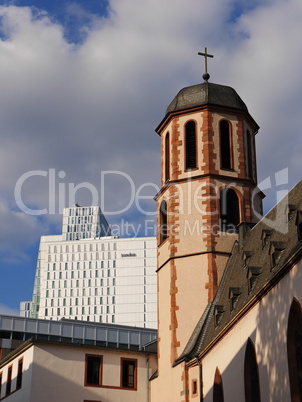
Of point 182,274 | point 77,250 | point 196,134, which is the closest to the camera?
point 182,274

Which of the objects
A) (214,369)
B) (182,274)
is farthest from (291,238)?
(182,274)

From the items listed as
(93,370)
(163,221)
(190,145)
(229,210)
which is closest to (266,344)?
(229,210)

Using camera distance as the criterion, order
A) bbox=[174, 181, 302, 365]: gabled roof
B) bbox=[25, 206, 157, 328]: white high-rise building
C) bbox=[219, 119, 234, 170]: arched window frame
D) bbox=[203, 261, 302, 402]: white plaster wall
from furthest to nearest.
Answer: bbox=[25, 206, 157, 328]: white high-rise building < bbox=[219, 119, 234, 170]: arched window frame < bbox=[174, 181, 302, 365]: gabled roof < bbox=[203, 261, 302, 402]: white plaster wall

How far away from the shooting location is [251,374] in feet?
84.4

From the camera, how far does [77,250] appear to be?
16500 cm

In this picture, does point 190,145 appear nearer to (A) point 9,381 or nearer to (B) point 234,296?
(B) point 234,296

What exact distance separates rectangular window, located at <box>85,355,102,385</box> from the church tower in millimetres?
5789

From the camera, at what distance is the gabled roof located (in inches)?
978

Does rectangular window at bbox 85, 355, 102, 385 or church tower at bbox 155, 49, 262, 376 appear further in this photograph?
rectangular window at bbox 85, 355, 102, 385

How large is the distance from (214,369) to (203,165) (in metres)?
11.8

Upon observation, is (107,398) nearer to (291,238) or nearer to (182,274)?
(182,274)

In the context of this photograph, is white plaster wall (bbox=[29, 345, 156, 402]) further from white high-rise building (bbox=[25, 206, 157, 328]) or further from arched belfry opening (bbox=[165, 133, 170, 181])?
white high-rise building (bbox=[25, 206, 157, 328])

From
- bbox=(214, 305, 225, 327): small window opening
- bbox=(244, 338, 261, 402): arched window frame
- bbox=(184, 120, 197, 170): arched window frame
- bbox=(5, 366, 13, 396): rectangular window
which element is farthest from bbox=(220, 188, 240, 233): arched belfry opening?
bbox=(5, 366, 13, 396): rectangular window

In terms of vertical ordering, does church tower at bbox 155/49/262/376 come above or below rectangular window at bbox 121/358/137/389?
above
